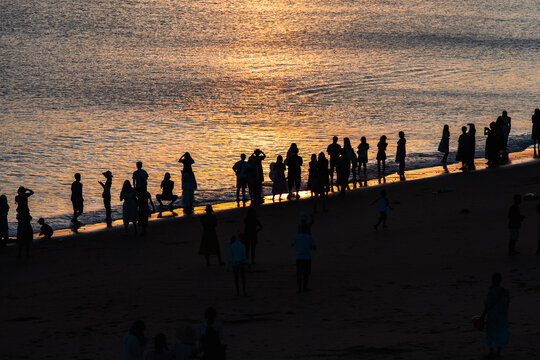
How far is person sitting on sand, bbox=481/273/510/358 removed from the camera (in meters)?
11.4

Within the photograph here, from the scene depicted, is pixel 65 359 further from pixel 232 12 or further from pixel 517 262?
pixel 232 12

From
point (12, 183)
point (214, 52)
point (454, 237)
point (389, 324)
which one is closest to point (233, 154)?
point (12, 183)

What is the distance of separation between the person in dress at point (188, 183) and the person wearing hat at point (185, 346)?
13.3 meters

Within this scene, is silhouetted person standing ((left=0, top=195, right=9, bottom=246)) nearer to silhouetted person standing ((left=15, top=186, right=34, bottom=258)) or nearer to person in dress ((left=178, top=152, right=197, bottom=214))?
silhouetted person standing ((left=15, top=186, right=34, bottom=258))

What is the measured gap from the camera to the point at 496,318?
11516mm

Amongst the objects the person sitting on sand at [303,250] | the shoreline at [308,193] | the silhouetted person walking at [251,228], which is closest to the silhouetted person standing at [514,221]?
the person sitting on sand at [303,250]

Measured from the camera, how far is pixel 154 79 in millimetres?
57188

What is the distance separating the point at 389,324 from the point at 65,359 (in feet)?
15.8

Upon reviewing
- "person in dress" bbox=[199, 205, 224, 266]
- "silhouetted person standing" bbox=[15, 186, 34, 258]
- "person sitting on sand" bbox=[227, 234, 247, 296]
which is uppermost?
"silhouetted person standing" bbox=[15, 186, 34, 258]

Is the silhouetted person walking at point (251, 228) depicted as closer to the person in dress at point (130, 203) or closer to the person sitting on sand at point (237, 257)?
the person sitting on sand at point (237, 257)

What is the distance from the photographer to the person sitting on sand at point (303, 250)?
1495 centimetres

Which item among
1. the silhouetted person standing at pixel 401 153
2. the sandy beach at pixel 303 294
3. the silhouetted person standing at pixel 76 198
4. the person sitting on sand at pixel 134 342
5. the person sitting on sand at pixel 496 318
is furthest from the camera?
the silhouetted person standing at pixel 401 153

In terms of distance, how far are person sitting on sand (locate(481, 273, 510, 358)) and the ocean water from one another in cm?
1515

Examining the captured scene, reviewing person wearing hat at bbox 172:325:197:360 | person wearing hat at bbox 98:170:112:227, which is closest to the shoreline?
person wearing hat at bbox 98:170:112:227
